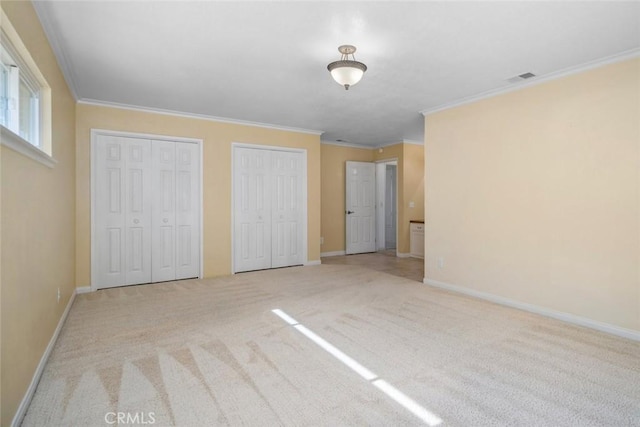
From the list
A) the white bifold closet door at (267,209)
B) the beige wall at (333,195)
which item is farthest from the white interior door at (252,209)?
the beige wall at (333,195)

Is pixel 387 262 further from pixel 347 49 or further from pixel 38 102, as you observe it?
pixel 38 102

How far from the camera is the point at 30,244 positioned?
212 centimetres

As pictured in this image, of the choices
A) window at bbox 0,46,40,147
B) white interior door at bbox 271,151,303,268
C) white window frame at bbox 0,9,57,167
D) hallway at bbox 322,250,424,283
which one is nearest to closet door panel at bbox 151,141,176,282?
white interior door at bbox 271,151,303,268

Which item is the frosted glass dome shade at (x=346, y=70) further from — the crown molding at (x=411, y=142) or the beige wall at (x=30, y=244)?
the crown molding at (x=411, y=142)

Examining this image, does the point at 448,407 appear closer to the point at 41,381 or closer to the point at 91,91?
the point at 41,381

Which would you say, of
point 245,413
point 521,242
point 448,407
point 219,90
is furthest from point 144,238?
point 521,242

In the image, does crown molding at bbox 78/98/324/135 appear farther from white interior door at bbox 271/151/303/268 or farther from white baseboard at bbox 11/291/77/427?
white baseboard at bbox 11/291/77/427

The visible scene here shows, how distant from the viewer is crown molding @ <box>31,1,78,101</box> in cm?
233

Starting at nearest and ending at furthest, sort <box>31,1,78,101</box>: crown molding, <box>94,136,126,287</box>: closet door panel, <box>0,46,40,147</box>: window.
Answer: <box>0,46,40,147</box>: window → <box>31,1,78,101</box>: crown molding → <box>94,136,126,287</box>: closet door panel

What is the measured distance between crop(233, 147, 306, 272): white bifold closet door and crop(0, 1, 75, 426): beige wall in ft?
8.13

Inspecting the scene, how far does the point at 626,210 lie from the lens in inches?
118

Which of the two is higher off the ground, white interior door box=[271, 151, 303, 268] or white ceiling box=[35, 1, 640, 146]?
white ceiling box=[35, 1, 640, 146]

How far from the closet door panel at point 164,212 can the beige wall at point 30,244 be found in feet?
4.72

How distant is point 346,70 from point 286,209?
3.40 metres
